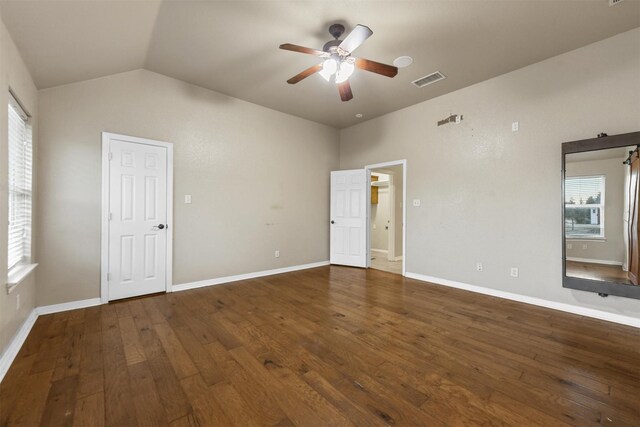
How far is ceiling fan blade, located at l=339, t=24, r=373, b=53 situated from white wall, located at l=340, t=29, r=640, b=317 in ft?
8.34

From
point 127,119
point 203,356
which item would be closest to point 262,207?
point 127,119

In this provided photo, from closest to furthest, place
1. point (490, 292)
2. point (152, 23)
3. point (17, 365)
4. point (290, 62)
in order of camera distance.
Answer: point (17, 365)
point (152, 23)
point (290, 62)
point (490, 292)

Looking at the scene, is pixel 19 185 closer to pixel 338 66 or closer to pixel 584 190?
pixel 338 66

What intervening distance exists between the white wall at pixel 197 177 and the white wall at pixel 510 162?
79.7 inches

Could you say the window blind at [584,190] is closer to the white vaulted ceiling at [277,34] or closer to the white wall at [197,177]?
the white vaulted ceiling at [277,34]

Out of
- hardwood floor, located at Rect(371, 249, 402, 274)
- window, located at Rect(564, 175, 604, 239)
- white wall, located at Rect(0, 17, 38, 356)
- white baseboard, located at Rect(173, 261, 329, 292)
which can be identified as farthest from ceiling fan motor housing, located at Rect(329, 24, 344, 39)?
hardwood floor, located at Rect(371, 249, 402, 274)

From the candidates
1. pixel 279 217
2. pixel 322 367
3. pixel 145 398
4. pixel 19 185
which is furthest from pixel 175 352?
pixel 279 217

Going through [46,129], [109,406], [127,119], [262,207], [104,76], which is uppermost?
[104,76]

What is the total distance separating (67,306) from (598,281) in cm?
605

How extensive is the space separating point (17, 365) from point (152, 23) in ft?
10.4

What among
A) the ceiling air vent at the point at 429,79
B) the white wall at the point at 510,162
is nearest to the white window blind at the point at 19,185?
the ceiling air vent at the point at 429,79

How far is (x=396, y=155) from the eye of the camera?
16.6 feet

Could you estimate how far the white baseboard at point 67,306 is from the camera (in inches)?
121

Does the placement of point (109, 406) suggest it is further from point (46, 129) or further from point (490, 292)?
point (490, 292)
